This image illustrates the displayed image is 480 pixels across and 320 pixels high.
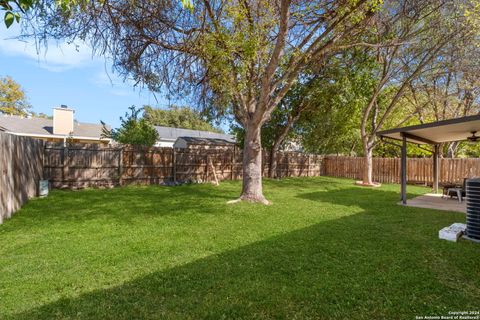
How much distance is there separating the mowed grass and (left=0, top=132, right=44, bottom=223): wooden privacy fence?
48 centimetres

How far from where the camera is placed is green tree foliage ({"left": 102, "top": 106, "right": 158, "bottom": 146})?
551 inches

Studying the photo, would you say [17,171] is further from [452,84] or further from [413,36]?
[452,84]

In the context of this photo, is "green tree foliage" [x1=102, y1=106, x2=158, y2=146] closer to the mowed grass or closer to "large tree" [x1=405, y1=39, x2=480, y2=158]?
the mowed grass

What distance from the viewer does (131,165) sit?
1180 cm

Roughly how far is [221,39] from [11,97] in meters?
29.4

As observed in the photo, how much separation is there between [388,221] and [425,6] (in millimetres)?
7114

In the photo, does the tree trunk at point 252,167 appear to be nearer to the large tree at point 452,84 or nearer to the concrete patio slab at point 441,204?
the concrete patio slab at point 441,204

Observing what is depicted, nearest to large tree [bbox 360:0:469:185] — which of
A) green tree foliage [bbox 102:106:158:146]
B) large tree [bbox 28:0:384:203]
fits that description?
large tree [bbox 28:0:384:203]

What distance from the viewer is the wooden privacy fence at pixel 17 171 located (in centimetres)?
550

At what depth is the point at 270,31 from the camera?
7.78 meters

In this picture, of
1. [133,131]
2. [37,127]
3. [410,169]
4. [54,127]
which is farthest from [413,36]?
[37,127]

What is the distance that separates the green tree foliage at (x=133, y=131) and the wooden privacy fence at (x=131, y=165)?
6.87 feet

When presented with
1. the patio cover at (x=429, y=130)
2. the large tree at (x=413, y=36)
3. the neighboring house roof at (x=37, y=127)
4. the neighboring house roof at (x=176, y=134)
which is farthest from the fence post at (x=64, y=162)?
the neighboring house roof at (x=176, y=134)

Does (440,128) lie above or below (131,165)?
above
